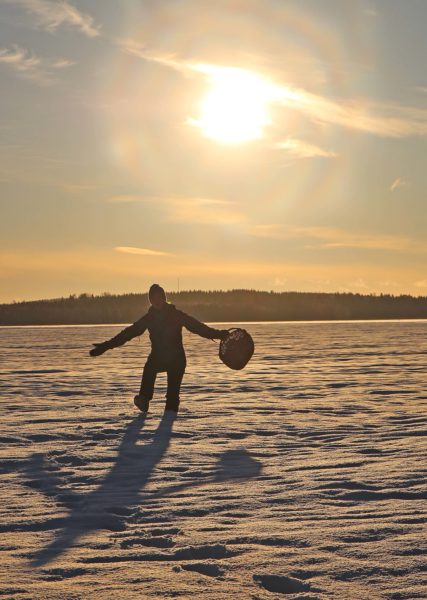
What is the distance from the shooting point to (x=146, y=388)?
11695 mm

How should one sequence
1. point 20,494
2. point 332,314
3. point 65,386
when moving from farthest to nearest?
1. point 332,314
2. point 65,386
3. point 20,494

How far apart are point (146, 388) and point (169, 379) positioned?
1.10 ft

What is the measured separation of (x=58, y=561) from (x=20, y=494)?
1870mm

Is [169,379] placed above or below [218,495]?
above

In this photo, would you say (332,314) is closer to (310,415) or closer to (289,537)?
(310,415)

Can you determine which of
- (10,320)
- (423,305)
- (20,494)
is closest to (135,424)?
(20,494)

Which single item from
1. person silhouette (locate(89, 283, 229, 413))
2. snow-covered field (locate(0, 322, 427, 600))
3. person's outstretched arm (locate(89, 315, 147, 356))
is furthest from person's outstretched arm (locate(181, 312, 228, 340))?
snow-covered field (locate(0, 322, 427, 600))

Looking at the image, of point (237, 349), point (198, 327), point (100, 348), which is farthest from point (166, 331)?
point (237, 349)

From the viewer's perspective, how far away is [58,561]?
481 centimetres

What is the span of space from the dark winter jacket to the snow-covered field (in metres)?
0.77

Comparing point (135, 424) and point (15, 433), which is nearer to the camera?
point (15, 433)

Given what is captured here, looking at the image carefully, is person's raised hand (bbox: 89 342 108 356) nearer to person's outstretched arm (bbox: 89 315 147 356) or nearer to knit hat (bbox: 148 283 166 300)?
person's outstretched arm (bbox: 89 315 147 356)

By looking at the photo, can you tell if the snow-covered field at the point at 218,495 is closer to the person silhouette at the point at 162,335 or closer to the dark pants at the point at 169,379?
the dark pants at the point at 169,379

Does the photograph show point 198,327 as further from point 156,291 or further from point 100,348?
point 100,348
